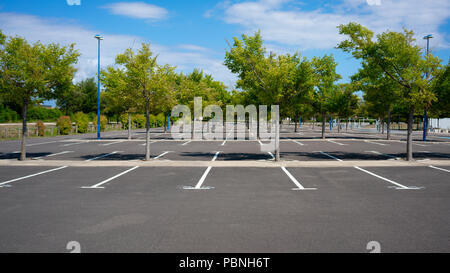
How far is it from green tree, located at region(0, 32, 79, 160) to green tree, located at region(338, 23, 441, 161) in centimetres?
1303

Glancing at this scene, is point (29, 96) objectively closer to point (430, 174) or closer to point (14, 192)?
point (14, 192)

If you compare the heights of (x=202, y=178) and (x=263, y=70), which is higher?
(x=263, y=70)

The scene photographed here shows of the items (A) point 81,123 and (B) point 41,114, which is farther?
(B) point 41,114

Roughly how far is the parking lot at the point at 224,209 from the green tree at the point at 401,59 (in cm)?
360

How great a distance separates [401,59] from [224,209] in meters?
11.9

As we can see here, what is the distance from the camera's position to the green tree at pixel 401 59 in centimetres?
1464

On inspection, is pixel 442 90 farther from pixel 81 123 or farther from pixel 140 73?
pixel 81 123

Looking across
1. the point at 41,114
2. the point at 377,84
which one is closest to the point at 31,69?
the point at 377,84

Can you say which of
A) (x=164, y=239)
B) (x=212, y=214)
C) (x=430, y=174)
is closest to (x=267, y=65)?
(x=430, y=174)

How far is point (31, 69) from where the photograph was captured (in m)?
14.5

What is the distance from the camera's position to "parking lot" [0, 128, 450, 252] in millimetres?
5277

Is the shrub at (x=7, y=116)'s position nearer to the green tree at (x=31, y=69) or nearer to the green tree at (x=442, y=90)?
the green tree at (x=31, y=69)

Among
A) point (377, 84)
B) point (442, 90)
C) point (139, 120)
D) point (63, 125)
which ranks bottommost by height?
point (63, 125)

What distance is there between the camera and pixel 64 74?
1523 centimetres
